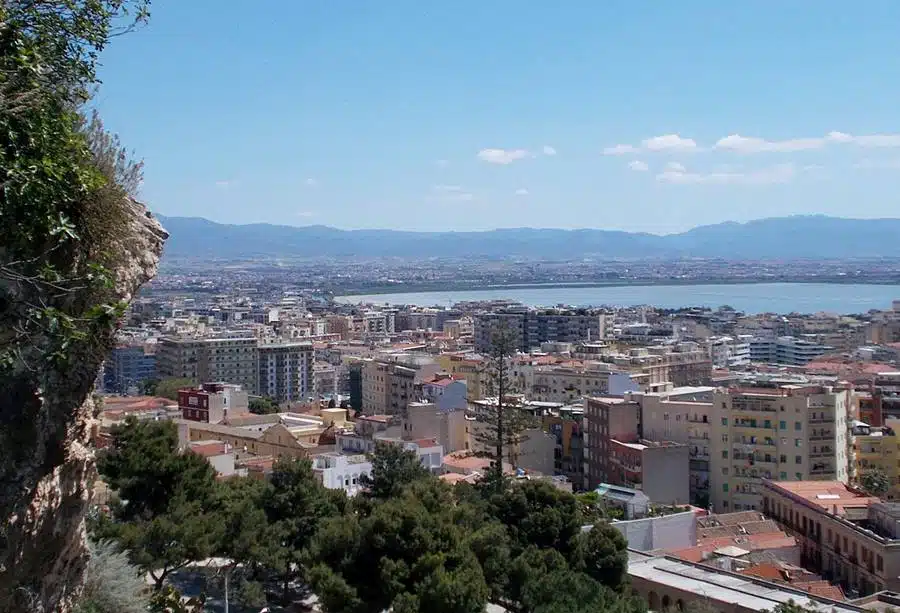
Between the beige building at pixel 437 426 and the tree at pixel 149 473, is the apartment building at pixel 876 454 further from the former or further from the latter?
the tree at pixel 149 473

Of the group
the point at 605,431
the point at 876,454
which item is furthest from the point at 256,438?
the point at 876,454

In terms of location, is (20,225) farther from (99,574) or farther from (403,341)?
(403,341)

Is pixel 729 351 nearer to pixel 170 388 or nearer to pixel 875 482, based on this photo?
pixel 170 388

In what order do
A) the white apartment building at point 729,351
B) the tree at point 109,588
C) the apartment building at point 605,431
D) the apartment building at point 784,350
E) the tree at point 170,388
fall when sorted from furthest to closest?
1. the apartment building at point 784,350
2. the white apartment building at point 729,351
3. the tree at point 170,388
4. the apartment building at point 605,431
5. the tree at point 109,588

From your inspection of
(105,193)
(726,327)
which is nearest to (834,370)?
(726,327)

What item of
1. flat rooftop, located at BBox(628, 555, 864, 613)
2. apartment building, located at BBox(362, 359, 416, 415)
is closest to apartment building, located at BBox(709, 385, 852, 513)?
flat rooftop, located at BBox(628, 555, 864, 613)

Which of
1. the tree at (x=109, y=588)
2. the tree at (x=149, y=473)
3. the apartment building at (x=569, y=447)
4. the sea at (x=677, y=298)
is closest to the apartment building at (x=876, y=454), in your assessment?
the apartment building at (x=569, y=447)
